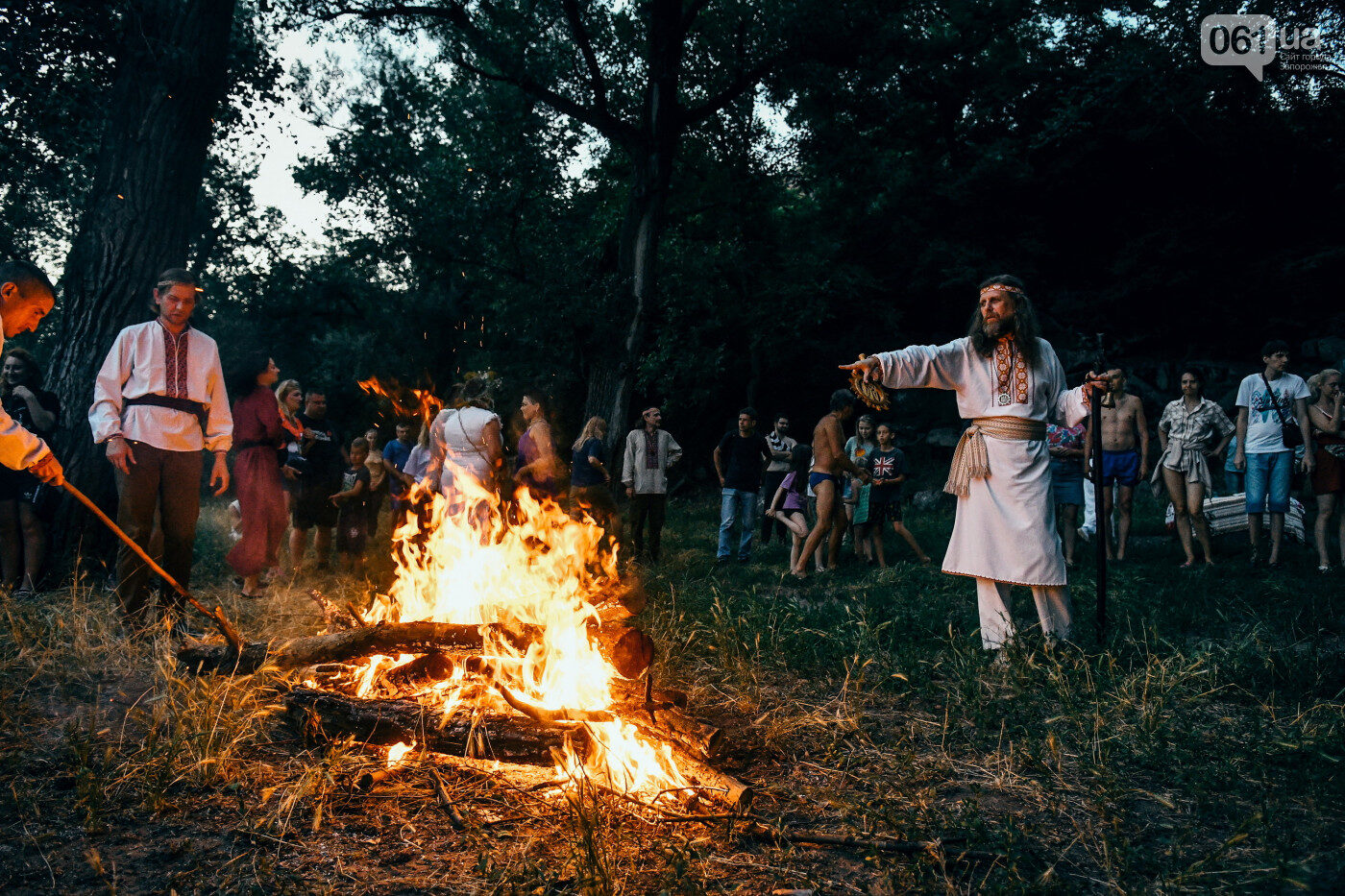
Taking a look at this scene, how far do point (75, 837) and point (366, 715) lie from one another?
1030mm

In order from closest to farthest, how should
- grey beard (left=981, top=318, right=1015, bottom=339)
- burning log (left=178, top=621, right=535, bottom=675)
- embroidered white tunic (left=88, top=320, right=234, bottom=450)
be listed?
burning log (left=178, top=621, right=535, bottom=675), grey beard (left=981, top=318, right=1015, bottom=339), embroidered white tunic (left=88, top=320, right=234, bottom=450)

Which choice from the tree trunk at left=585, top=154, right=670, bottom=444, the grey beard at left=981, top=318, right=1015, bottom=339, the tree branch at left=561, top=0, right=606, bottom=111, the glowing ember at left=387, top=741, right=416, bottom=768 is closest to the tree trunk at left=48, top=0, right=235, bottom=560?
the glowing ember at left=387, top=741, right=416, bottom=768

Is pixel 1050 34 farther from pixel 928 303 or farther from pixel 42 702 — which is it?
pixel 42 702

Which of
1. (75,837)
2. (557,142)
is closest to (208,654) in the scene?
(75,837)

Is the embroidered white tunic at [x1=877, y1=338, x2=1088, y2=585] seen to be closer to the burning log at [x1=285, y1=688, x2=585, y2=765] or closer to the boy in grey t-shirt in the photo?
the burning log at [x1=285, y1=688, x2=585, y2=765]

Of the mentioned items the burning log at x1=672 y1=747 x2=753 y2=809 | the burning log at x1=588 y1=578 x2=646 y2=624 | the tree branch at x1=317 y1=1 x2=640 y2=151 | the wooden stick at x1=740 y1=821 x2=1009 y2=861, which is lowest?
the wooden stick at x1=740 y1=821 x2=1009 y2=861

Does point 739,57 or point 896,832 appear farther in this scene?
point 739,57

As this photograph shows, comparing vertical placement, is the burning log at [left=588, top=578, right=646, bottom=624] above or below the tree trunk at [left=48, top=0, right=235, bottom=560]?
below

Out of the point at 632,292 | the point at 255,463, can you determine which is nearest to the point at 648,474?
the point at 632,292

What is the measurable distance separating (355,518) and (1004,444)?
7074 mm

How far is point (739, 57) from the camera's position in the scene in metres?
14.2

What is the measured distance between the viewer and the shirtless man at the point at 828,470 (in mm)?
8766

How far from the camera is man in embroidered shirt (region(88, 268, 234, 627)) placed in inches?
197

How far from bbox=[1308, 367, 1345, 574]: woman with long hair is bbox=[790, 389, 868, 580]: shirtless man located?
13.7 ft
